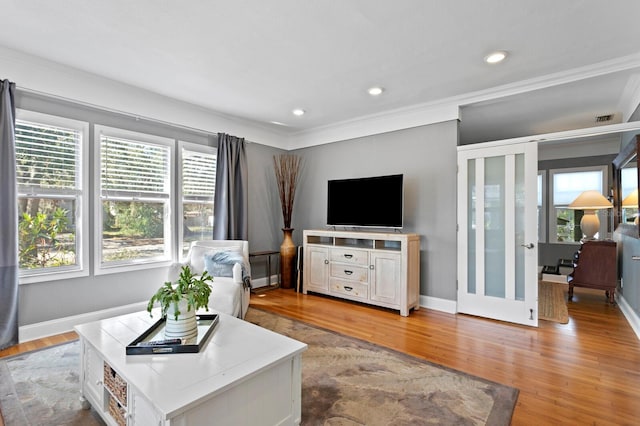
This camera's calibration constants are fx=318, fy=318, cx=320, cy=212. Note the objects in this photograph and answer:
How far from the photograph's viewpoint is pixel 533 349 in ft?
9.14

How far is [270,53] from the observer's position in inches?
106

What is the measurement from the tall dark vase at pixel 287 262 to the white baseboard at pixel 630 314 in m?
3.97

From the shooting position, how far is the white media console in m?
3.73

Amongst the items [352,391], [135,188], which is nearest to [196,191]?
[135,188]

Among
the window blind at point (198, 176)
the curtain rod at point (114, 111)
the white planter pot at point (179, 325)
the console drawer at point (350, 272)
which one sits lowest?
the console drawer at point (350, 272)

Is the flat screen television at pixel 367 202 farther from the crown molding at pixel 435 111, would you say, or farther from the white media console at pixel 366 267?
the crown molding at pixel 435 111

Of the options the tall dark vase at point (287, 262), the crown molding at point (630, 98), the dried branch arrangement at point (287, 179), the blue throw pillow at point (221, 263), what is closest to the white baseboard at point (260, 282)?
the tall dark vase at point (287, 262)

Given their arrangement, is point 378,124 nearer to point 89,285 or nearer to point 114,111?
point 114,111

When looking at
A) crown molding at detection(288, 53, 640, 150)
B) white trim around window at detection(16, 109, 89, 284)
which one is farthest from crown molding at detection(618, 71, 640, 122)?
white trim around window at detection(16, 109, 89, 284)

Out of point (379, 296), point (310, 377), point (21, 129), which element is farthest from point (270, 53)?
point (379, 296)

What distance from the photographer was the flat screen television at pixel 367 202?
405 centimetres

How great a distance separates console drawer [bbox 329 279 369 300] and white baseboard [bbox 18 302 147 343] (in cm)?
245

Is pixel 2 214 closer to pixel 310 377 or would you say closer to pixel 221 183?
pixel 221 183

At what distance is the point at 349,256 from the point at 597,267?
3265mm
